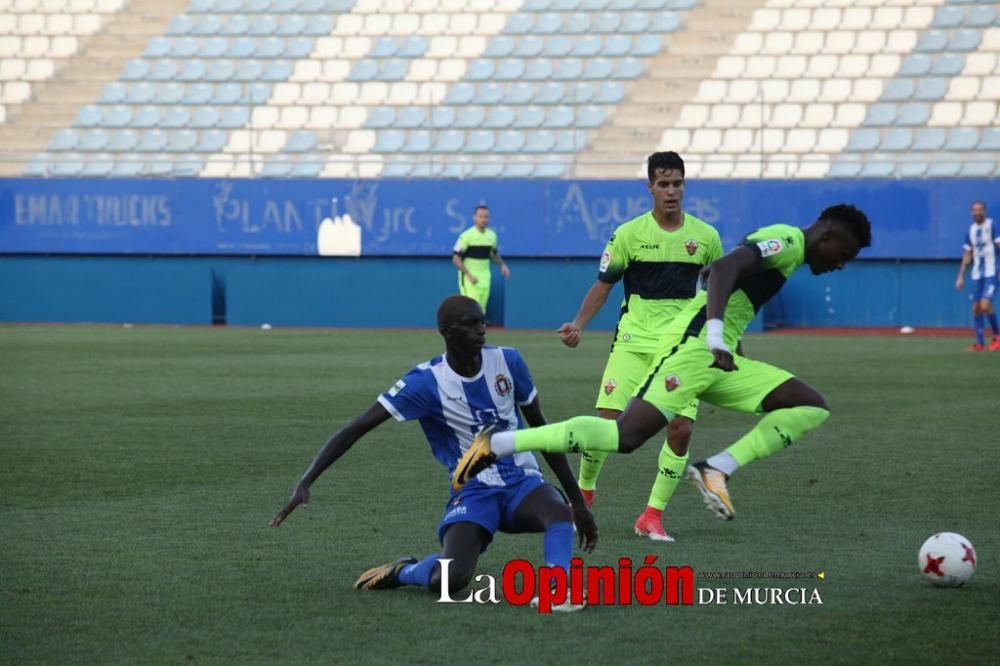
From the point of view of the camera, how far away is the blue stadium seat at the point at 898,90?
98.8 ft

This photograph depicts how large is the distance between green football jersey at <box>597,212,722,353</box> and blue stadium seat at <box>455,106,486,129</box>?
75.5 feet

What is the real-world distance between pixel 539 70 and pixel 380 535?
25.4m

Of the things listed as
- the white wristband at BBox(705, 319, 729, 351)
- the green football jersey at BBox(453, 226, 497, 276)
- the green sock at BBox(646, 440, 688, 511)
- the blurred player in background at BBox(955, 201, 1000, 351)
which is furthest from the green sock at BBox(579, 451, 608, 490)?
the green football jersey at BBox(453, 226, 497, 276)

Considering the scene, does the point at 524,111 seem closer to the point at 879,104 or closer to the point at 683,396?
the point at 879,104

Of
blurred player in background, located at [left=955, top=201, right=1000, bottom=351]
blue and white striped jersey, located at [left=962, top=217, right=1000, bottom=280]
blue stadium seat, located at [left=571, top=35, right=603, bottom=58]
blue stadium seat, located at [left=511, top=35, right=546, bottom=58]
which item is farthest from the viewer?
blue stadium seat, located at [left=511, top=35, right=546, bottom=58]

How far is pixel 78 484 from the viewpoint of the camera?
10297 mm

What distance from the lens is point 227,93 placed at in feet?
113

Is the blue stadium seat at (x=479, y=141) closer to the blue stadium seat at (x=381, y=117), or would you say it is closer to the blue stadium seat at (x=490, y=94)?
the blue stadium seat at (x=490, y=94)

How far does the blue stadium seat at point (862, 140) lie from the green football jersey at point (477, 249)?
6999 millimetres

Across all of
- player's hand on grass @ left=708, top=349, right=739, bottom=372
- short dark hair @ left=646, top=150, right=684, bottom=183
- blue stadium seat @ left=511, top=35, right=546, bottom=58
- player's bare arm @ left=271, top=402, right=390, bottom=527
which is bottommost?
player's bare arm @ left=271, top=402, right=390, bottom=527

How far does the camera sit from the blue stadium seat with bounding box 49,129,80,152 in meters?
34.1

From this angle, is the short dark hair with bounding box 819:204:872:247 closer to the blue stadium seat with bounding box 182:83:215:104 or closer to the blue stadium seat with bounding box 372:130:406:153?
the blue stadium seat with bounding box 372:130:406:153

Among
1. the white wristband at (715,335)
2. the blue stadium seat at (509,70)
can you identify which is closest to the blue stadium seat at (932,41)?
the blue stadium seat at (509,70)

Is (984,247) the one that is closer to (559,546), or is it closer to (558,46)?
(558,46)
